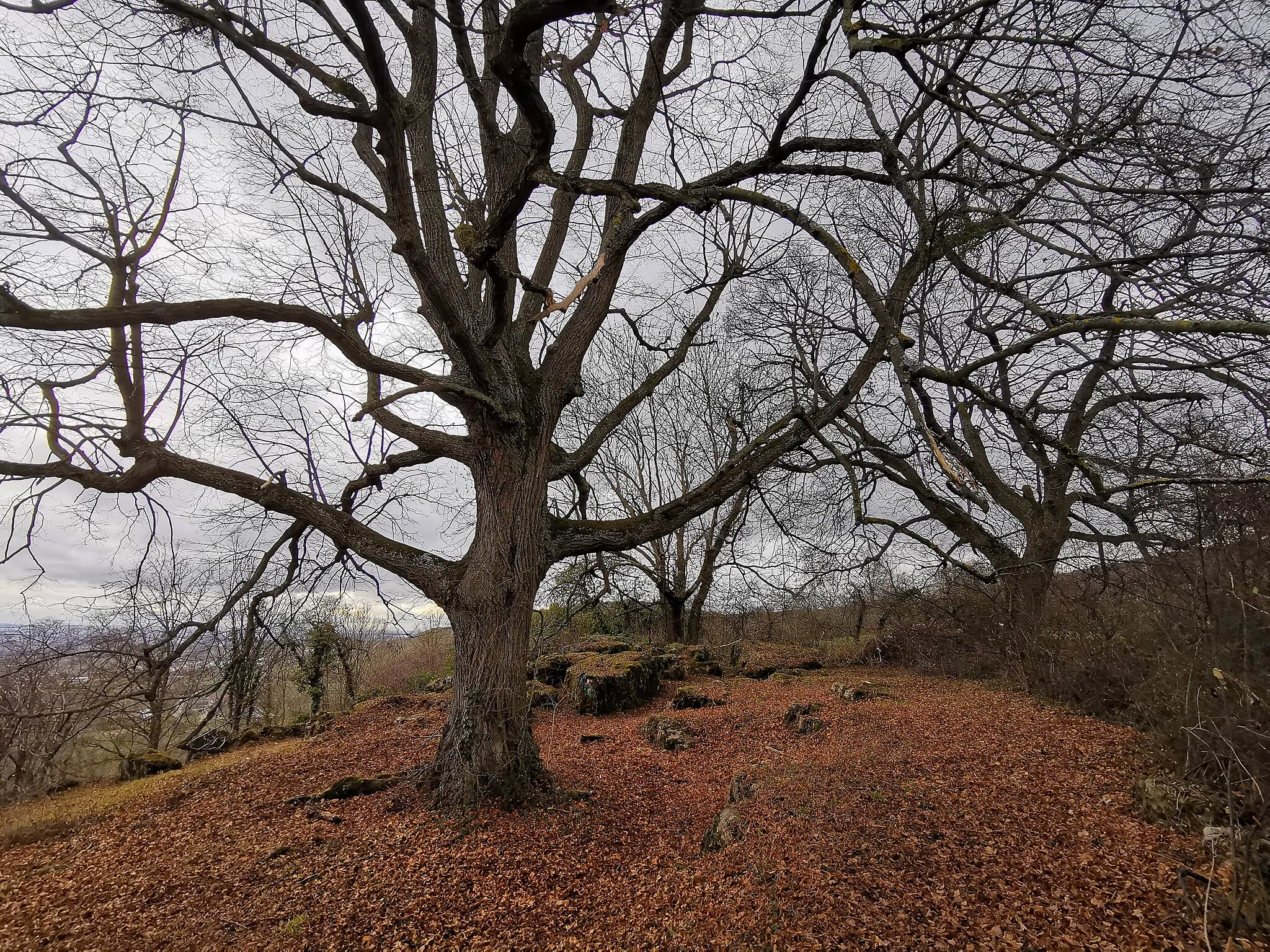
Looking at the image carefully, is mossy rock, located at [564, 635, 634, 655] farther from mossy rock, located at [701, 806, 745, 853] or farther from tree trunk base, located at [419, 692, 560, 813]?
mossy rock, located at [701, 806, 745, 853]

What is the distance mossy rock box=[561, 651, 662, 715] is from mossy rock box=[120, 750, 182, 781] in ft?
18.2

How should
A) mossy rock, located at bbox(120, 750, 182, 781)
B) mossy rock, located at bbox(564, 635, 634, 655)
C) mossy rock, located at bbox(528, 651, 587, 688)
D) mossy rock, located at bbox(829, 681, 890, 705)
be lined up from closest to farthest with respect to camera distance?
mossy rock, located at bbox(120, 750, 182, 781)
mossy rock, located at bbox(829, 681, 890, 705)
mossy rock, located at bbox(528, 651, 587, 688)
mossy rock, located at bbox(564, 635, 634, 655)

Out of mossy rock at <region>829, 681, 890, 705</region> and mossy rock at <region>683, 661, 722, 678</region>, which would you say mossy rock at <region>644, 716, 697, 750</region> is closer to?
mossy rock at <region>829, 681, 890, 705</region>

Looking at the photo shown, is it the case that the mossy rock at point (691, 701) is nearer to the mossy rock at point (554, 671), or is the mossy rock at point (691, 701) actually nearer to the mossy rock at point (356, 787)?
the mossy rock at point (554, 671)

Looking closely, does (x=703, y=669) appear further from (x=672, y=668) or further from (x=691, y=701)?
(x=691, y=701)

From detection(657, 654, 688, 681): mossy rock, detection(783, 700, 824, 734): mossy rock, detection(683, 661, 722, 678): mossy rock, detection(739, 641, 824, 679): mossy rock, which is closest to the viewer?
detection(783, 700, 824, 734): mossy rock

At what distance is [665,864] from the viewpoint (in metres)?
3.70

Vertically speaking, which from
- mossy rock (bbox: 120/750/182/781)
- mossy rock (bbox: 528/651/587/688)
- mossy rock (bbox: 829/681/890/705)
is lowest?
mossy rock (bbox: 120/750/182/781)

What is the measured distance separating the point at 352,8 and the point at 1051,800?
632 cm

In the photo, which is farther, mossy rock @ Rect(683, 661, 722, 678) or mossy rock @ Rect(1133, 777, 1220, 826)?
mossy rock @ Rect(683, 661, 722, 678)

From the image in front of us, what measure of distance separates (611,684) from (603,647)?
10.5ft

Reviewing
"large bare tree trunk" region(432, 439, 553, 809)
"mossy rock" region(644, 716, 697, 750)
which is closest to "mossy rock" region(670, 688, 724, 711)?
"mossy rock" region(644, 716, 697, 750)

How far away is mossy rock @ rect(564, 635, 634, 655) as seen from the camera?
11.8 m

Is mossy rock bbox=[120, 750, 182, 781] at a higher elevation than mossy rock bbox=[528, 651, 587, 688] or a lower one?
lower
